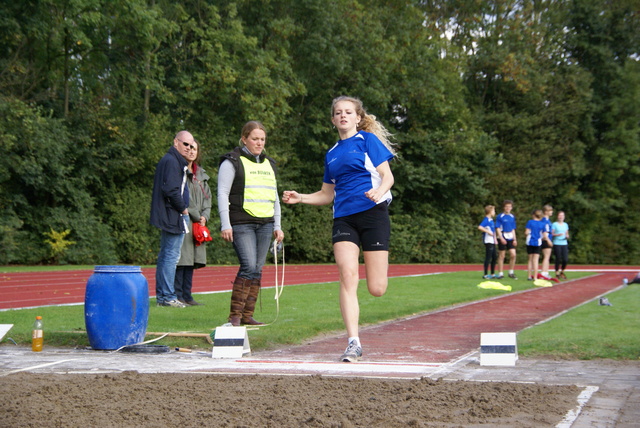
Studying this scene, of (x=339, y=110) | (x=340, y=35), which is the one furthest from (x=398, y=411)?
(x=340, y=35)

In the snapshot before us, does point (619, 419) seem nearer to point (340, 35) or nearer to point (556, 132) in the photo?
point (340, 35)

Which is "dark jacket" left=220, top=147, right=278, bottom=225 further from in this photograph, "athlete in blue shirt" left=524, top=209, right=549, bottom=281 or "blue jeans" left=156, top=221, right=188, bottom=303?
"athlete in blue shirt" left=524, top=209, right=549, bottom=281

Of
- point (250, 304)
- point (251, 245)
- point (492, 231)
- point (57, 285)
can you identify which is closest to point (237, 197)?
point (251, 245)

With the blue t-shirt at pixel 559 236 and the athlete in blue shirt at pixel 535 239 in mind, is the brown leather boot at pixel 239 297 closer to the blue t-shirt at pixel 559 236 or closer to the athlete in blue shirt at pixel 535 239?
the athlete in blue shirt at pixel 535 239

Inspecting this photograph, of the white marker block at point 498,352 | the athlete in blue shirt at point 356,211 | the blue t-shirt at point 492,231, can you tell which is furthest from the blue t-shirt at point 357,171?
the blue t-shirt at point 492,231

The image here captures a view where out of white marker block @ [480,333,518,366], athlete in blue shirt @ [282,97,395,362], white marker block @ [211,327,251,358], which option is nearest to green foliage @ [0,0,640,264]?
white marker block @ [211,327,251,358]

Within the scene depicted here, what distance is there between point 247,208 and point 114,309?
1737 mm

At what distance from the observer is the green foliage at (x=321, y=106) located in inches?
908

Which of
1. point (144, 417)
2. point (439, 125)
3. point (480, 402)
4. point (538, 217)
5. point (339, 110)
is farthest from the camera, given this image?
point (439, 125)

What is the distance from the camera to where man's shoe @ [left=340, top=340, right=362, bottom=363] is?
5992 mm

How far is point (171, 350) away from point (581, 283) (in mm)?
14592

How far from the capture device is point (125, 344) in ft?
22.3

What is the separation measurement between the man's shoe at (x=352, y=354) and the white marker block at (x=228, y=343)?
0.89 meters

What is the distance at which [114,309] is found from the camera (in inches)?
267
